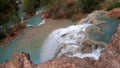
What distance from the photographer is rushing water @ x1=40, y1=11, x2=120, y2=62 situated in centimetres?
1205

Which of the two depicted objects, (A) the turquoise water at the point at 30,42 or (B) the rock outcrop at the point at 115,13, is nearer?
(A) the turquoise water at the point at 30,42

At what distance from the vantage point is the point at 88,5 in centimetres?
1633

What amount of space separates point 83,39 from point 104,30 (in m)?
1.16

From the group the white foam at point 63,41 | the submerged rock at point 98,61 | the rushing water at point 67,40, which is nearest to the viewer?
the submerged rock at point 98,61

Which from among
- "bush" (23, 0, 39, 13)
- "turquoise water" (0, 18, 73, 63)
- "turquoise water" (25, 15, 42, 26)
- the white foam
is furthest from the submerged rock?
"bush" (23, 0, 39, 13)

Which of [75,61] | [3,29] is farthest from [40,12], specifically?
[75,61]

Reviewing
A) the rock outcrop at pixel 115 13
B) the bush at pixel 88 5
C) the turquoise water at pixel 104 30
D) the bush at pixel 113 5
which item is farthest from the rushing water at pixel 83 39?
the bush at pixel 88 5

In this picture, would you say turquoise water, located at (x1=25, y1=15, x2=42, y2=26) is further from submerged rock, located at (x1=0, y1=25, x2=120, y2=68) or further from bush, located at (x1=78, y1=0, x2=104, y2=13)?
submerged rock, located at (x1=0, y1=25, x2=120, y2=68)

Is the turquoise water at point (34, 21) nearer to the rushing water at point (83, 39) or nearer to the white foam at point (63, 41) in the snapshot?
the rushing water at point (83, 39)

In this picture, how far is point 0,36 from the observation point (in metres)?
15.7

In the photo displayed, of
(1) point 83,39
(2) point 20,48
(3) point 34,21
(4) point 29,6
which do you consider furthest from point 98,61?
(4) point 29,6

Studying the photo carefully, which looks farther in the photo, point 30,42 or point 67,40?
point 30,42

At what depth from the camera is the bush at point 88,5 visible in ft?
53.2

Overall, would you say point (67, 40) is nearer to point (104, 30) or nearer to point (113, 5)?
point (104, 30)
